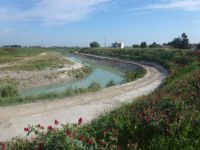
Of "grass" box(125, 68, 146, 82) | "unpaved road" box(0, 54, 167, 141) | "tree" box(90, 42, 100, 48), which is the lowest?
"tree" box(90, 42, 100, 48)

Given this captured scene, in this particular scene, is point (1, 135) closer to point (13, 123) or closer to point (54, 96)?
point (13, 123)

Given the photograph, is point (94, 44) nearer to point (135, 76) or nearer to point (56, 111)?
point (135, 76)

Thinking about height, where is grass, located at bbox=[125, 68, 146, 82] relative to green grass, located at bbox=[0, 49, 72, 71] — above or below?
above

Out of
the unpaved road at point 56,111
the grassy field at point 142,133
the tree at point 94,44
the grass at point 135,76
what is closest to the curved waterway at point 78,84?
the grass at point 135,76

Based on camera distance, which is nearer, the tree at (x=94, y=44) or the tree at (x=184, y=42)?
the tree at (x=184, y=42)

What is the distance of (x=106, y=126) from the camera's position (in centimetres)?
748

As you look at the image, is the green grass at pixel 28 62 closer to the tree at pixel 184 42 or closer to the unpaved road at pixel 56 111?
the tree at pixel 184 42

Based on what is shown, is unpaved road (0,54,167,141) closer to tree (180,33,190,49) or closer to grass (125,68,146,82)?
grass (125,68,146,82)

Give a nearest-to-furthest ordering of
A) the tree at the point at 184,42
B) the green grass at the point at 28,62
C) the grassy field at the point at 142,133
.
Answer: the grassy field at the point at 142,133
the green grass at the point at 28,62
the tree at the point at 184,42

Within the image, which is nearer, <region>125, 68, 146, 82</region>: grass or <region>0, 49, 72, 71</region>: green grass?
<region>125, 68, 146, 82</region>: grass

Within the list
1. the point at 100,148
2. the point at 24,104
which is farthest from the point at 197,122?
the point at 24,104

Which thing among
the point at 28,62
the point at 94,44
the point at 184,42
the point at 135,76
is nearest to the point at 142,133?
the point at 135,76

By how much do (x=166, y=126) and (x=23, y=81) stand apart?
35.8 m

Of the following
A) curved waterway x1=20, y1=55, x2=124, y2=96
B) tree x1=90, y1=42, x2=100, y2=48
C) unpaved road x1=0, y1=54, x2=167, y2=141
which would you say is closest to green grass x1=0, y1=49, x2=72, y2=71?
curved waterway x1=20, y1=55, x2=124, y2=96
